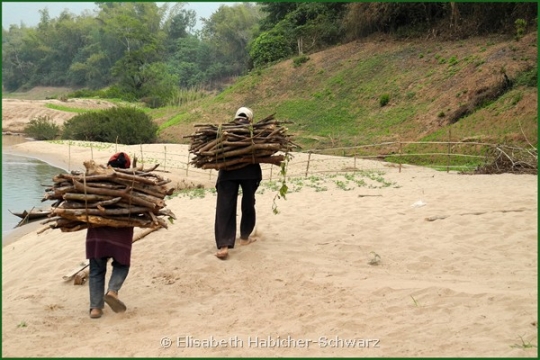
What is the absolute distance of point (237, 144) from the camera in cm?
642

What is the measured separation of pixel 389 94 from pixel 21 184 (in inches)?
651

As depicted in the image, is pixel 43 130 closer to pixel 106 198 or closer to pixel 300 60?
pixel 300 60

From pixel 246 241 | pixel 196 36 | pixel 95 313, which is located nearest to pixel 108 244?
pixel 95 313

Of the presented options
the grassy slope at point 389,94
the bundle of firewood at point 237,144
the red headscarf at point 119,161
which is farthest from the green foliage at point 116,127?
the red headscarf at point 119,161

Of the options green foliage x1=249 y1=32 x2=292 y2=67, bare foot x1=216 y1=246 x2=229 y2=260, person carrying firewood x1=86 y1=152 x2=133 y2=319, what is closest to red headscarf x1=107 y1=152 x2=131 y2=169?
person carrying firewood x1=86 y1=152 x2=133 y2=319

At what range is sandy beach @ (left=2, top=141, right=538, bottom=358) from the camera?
428 cm

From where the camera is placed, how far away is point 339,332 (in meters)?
4.46

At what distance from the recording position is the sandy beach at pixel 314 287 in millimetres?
4281

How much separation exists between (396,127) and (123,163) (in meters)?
19.3

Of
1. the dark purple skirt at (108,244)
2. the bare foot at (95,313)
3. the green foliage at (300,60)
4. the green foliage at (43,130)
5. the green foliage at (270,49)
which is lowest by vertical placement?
the bare foot at (95,313)

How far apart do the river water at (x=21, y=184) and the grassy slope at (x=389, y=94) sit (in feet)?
27.9

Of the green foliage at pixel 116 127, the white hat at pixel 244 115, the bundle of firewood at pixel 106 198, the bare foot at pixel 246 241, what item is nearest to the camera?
the bundle of firewood at pixel 106 198

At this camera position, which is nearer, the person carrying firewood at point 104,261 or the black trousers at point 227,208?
the person carrying firewood at point 104,261

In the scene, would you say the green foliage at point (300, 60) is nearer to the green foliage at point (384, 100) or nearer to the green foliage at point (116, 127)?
the green foliage at point (384, 100)
